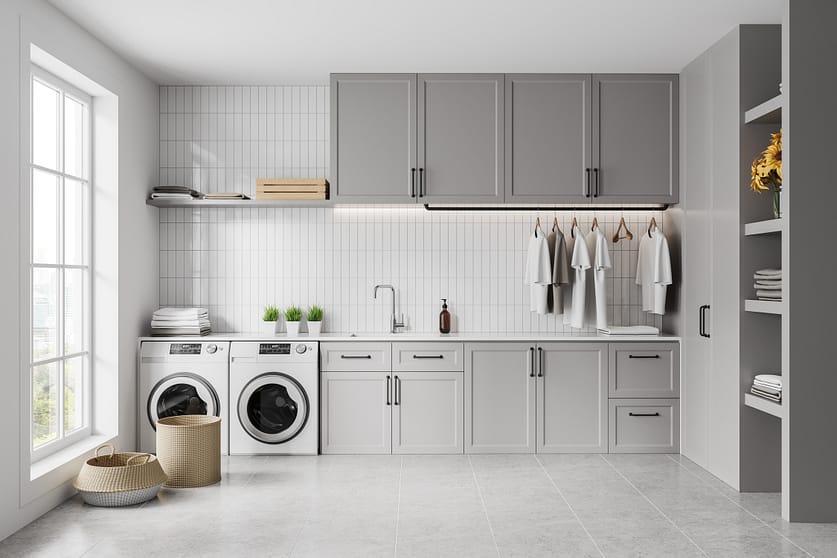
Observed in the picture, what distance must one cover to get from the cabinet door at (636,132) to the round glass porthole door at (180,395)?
2.99 metres

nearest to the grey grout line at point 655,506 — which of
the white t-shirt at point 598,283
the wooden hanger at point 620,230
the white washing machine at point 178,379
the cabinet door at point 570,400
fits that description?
the cabinet door at point 570,400

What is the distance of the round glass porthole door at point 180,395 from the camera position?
15.9ft

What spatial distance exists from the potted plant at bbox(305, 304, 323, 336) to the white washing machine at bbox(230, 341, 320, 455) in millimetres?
323

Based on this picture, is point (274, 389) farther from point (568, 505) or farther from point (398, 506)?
point (568, 505)

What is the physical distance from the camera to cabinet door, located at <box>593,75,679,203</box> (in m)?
5.01

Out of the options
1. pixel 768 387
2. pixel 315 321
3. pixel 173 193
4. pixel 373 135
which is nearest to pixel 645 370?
pixel 768 387

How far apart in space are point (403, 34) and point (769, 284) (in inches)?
96.9

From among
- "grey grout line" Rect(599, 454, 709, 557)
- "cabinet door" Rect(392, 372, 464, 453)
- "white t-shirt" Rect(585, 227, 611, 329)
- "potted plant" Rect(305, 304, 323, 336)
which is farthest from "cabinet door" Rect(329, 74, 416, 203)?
"grey grout line" Rect(599, 454, 709, 557)

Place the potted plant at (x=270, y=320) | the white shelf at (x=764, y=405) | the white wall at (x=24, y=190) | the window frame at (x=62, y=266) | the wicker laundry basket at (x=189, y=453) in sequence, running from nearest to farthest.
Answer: the white wall at (x=24, y=190) → the white shelf at (x=764, y=405) → the window frame at (x=62, y=266) → the wicker laundry basket at (x=189, y=453) → the potted plant at (x=270, y=320)

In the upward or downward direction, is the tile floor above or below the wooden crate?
below

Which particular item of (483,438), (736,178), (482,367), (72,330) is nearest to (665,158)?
(736,178)

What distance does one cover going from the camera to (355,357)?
4.89m

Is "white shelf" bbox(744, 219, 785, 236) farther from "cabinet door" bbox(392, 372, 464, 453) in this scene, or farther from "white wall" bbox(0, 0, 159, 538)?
"white wall" bbox(0, 0, 159, 538)

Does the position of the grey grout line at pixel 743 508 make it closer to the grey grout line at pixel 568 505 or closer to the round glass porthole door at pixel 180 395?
the grey grout line at pixel 568 505
